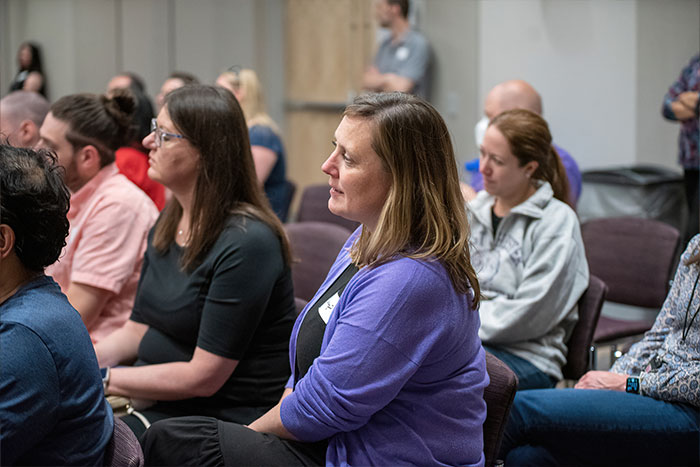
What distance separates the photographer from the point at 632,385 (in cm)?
212

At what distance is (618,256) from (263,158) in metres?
1.91

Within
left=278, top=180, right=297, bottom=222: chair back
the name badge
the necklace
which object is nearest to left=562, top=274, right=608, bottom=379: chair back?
the necklace

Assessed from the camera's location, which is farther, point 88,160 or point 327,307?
point 88,160

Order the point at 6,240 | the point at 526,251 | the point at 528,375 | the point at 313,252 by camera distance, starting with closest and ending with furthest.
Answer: the point at 6,240, the point at 528,375, the point at 526,251, the point at 313,252

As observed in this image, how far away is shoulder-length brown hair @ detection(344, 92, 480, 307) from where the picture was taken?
1.55 m

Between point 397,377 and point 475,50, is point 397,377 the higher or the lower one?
the lower one

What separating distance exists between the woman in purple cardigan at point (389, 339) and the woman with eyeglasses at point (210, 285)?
1.52ft

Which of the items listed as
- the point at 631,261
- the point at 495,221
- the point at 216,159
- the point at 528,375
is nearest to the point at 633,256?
the point at 631,261

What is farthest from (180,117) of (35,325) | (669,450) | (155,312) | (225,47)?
(225,47)

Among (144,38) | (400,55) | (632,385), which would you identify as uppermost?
(144,38)

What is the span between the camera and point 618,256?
10.8 feet

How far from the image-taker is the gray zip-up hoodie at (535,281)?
246cm

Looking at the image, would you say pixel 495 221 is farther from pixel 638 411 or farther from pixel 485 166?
pixel 638 411

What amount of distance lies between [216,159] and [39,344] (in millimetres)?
989
